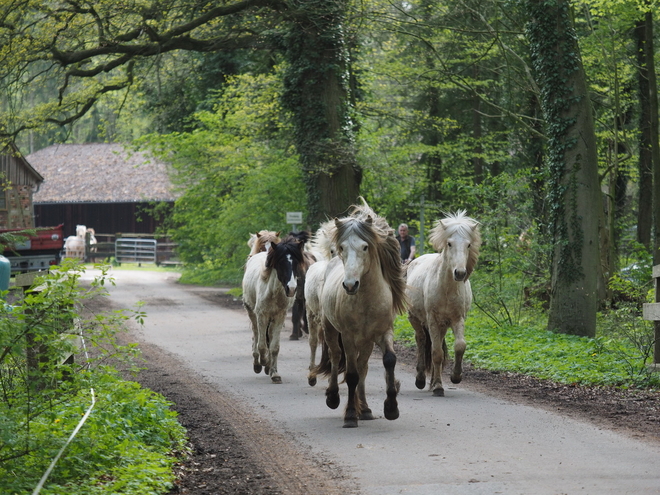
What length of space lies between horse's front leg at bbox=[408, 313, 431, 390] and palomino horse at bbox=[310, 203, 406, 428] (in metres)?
1.95

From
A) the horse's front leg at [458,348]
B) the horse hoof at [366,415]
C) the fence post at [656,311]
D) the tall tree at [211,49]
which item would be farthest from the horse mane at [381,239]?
the tall tree at [211,49]

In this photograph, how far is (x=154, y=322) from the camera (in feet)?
66.3

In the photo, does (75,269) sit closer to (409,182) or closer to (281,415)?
(281,415)

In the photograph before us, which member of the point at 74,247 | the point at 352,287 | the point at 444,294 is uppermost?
the point at 352,287

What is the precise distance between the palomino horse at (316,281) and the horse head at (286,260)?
0.29m

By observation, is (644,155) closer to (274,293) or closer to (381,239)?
(274,293)

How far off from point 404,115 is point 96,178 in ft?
129

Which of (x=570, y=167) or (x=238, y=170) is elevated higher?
(x=238, y=170)

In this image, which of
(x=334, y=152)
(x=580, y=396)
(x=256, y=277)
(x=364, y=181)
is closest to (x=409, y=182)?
(x=364, y=181)

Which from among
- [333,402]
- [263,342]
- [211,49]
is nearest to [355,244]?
[333,402]

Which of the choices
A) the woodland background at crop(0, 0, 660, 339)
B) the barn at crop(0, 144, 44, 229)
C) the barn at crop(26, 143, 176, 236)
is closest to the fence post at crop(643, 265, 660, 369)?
the woodland background at crop(0, 0, 660, 339)

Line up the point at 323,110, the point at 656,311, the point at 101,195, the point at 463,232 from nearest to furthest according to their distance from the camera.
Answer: the point at 656,311
the point at 463,232
the point at 323,110
the point at 101,195

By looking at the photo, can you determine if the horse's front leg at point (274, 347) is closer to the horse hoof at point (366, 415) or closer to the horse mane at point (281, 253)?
the horse mane at point (281, 253)

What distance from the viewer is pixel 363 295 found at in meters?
8.52
